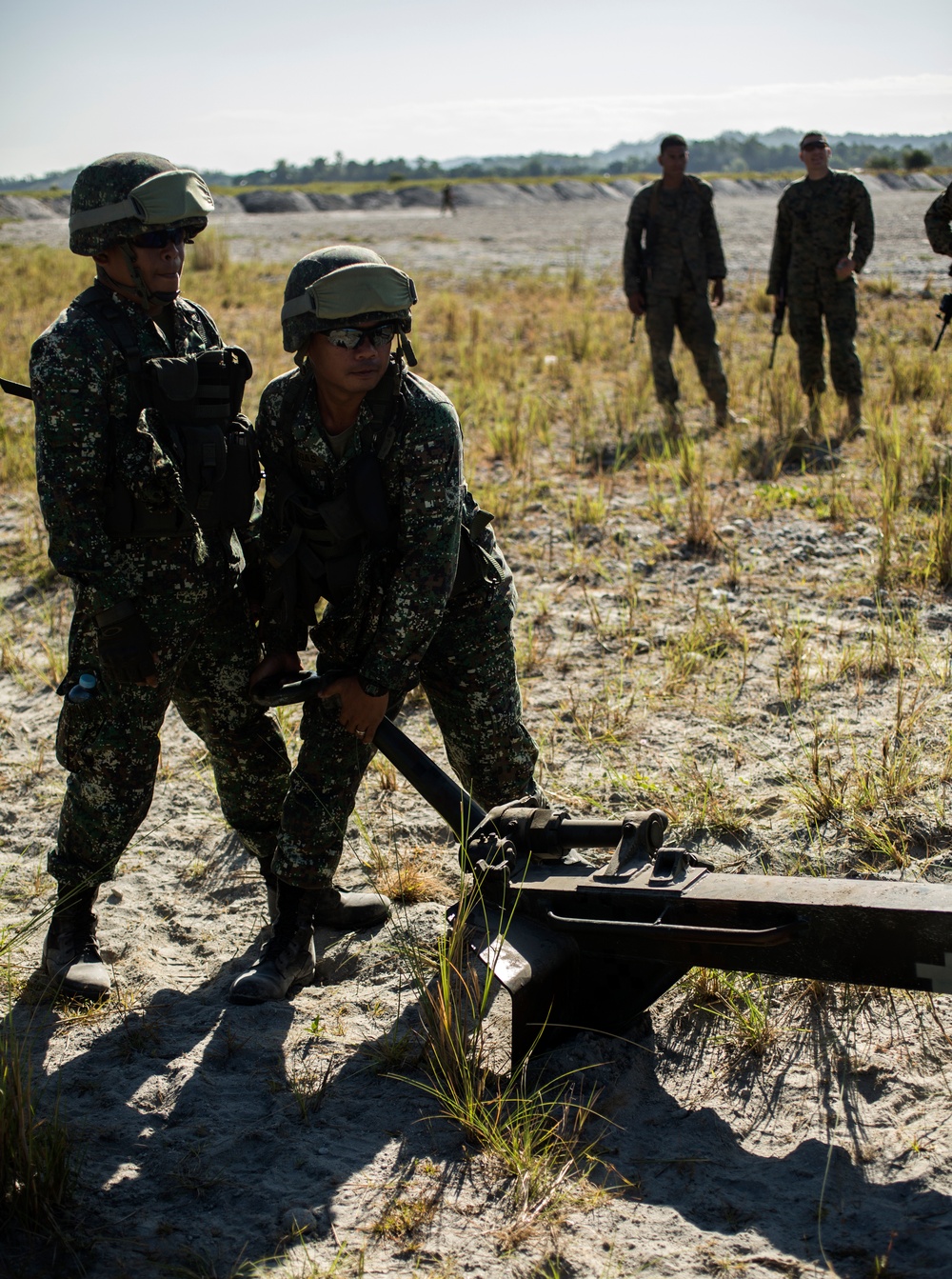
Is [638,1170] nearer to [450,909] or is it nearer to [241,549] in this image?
[450,909]

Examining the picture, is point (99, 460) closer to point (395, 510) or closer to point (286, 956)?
point (395, 510)

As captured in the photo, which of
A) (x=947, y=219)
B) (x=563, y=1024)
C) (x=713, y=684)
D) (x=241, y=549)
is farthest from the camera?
(x=947, y=219)

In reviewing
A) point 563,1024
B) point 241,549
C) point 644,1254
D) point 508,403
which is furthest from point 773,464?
point 644,1254

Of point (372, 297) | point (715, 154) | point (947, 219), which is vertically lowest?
point (372, 297)

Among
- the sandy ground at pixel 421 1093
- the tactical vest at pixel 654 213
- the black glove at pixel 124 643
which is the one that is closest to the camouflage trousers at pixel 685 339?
the tactical vest at pixel 654 213

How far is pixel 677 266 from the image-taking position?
8734mm

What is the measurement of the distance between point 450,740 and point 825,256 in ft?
21.9

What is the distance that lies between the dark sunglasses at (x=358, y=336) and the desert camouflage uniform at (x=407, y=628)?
0.15 meters

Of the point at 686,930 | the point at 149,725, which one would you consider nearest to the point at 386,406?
the point at 149,725

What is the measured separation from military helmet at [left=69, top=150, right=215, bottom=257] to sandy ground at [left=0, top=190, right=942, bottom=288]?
14789 mm

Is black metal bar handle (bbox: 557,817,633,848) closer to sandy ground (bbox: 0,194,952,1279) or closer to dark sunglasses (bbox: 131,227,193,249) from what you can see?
sandy ground (bbox: 0,194,952,1279)

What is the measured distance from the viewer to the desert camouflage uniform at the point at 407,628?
9.50 ft

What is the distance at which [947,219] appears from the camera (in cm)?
662

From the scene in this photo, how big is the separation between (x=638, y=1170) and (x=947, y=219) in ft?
20.0
